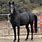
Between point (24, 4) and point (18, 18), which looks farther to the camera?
point (24, 4)

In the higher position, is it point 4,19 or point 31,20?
point 31,20

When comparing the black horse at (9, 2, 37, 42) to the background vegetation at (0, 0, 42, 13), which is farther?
the background vegetation at (0, 0, 42, 13)

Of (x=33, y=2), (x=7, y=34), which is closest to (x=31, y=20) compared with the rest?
(x=7, y=34)

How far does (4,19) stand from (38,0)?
18.6 ft

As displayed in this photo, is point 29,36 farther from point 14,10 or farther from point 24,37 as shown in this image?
point 14,10

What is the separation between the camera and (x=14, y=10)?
6.48m

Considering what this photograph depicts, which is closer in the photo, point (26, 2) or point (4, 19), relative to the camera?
point (4, 19)

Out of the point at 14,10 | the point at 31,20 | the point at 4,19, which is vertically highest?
the point at 14,10

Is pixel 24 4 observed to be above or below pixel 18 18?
below

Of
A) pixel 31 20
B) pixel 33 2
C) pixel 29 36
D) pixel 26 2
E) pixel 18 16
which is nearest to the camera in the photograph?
pixel 18 16

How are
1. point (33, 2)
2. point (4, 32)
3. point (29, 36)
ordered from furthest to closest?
1. point (33, 2)
2. point (4, 32)
3. point (29, 36)

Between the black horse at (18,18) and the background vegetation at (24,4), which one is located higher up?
the black horse at (18,18)

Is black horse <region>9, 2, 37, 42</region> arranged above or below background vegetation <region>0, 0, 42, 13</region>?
above

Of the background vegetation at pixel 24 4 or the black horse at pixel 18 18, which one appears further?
the background vegetation at pixel 24 4
